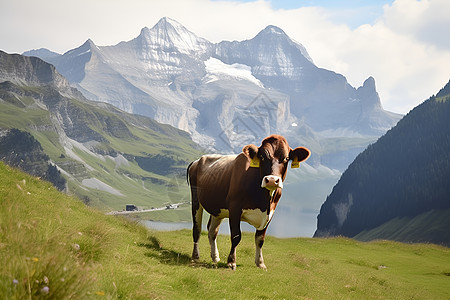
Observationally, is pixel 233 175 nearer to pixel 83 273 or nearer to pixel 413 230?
pixel 83 273

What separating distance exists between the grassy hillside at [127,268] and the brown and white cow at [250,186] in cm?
145

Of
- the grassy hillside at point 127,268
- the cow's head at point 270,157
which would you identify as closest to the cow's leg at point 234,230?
the grassy hillside at point 127,268

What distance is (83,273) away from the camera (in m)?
4.99

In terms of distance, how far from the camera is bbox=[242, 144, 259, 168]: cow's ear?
12.5 metres

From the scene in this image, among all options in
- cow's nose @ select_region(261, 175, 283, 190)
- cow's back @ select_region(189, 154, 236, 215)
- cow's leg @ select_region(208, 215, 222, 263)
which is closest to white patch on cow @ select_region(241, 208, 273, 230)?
cow's back @ select_region(189, 154, 236, 215)

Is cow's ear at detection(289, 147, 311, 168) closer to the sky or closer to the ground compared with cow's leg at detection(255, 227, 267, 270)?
closer to the sky

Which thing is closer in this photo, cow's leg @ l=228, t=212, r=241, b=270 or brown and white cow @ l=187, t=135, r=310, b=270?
brown and white cow @ l=187, t=135, r=310, b=270

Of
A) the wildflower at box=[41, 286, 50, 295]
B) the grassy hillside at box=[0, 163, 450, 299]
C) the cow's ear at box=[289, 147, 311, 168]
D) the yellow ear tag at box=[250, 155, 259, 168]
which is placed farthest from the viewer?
the cow's ear at box=[289, 147, 311, 168]

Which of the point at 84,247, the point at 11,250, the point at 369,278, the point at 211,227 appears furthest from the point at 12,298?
the point at 369,278

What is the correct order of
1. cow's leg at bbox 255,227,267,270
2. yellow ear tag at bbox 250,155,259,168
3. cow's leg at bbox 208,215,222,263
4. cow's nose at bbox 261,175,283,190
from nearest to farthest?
cow's nose at bbox 261,175,283,190 < yellow ear tag at bbox 250,155,259,168 < cow's leg at bbox 255,227,267,270 < cow's leg at bbox 208,215,222,263

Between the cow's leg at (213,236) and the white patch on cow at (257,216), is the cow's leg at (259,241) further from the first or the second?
the cow's leg at (213,236)

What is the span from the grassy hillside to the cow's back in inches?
82.3

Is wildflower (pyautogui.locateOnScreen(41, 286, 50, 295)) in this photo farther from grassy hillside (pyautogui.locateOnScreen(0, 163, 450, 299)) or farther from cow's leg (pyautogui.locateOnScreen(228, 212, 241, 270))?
cow's leg (pyautogui.locateOnScreen(228, 212, 241, 270))

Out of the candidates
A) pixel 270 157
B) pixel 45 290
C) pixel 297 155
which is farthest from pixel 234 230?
pixel 45 290
